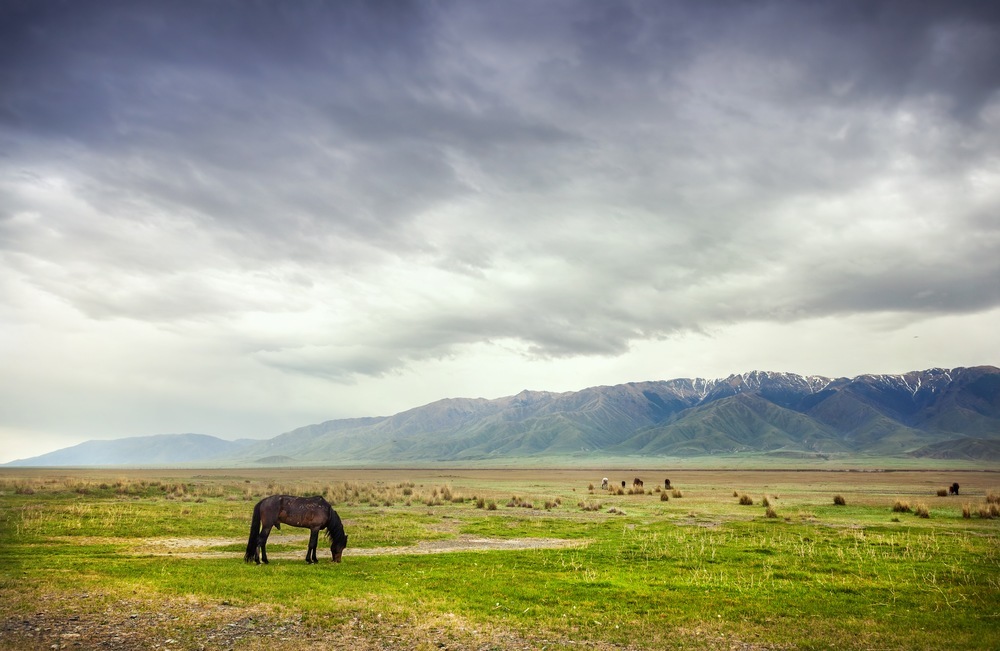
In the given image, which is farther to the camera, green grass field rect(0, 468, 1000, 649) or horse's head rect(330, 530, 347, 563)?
horse's head rect(330, 530, 347, 563)

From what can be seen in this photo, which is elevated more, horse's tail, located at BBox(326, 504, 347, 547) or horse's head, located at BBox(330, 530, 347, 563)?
horse's tail, located at BBox(326, 504, 347, 547)

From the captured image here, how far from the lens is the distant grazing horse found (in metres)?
20.0

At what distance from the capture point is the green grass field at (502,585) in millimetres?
12625

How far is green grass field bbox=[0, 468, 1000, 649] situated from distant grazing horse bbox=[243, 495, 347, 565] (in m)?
0.67

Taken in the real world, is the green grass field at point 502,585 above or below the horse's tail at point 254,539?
below

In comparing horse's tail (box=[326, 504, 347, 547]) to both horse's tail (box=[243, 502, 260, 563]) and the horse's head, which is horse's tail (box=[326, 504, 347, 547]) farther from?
horse's tail (box=[243, 502, 260, 563])

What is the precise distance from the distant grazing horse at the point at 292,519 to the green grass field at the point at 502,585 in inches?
26.4

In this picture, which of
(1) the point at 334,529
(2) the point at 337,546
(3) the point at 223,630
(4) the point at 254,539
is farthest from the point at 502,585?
(4) the point at 254,539

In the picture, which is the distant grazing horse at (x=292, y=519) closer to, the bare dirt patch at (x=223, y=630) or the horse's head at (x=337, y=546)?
the horse's head at (x=337, y=546)

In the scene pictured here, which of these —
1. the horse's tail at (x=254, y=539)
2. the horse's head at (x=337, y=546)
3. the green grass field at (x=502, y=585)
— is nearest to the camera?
the green grass field at (x=502, y=585)

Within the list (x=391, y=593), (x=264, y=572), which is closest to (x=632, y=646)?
(x=391, y=593)

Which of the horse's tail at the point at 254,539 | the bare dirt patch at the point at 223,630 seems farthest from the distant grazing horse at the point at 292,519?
the bare dirt patch at the point at 223,630

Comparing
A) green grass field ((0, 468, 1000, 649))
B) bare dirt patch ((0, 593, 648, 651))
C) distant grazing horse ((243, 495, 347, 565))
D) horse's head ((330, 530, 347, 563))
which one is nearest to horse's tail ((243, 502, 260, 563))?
distant grazing horse ((243, 495, 347, 565))

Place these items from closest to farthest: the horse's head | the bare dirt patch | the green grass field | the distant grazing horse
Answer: the bare dirt patch < the green grass field < the distant grazing horse < the horse's head
